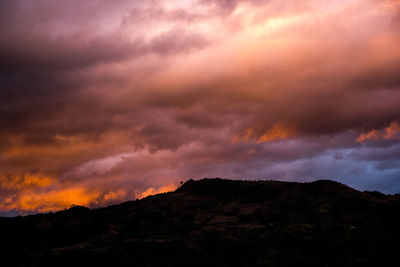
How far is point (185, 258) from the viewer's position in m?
193

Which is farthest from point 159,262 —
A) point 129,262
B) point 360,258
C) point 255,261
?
point 360,258

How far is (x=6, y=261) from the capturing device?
198625 millimetres

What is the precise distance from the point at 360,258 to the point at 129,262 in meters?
103

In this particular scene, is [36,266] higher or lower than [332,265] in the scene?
higher

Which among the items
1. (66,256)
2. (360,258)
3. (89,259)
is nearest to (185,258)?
(89,259)

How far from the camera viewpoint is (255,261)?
19162cm

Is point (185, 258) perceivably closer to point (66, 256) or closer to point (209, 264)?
A: point (209, 264)

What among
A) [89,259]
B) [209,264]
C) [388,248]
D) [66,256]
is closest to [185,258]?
[209,264]

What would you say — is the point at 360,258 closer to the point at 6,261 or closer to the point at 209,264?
the point at 209,264

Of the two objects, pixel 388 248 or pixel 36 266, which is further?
pixel 388 248

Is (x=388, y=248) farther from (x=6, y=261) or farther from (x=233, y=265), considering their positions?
(x=6, y=261)

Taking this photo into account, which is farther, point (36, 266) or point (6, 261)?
point (6, 261)

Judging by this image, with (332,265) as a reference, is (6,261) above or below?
above

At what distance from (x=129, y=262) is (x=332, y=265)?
8981 centimetres
